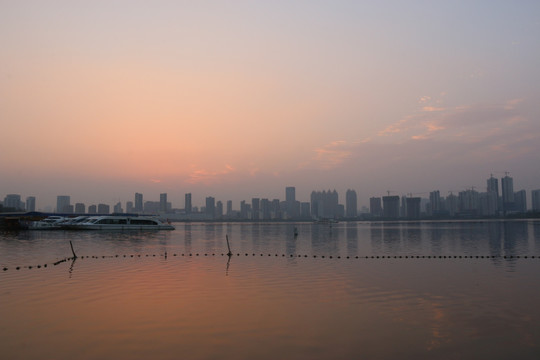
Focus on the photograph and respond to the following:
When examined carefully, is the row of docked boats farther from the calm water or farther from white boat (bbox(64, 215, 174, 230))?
the calm water

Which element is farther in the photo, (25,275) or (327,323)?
(25,275)

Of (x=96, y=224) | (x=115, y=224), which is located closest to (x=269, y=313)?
(x=96, y=224)

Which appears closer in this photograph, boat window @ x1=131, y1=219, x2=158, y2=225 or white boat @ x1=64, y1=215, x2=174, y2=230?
white boat @ x1=64, y1=215, x2=174, y2=230

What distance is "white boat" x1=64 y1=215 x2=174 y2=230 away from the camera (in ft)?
375

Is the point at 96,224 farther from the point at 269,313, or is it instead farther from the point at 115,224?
the point at 269,313

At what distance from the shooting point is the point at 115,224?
118625mm

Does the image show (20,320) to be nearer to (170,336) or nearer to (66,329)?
(66,329)

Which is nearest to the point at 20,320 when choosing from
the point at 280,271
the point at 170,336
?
the point at 170,336

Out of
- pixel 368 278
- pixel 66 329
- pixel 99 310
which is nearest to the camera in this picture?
pixel 66 329

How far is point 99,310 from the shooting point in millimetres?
21062

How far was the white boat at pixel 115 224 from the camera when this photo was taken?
114 m

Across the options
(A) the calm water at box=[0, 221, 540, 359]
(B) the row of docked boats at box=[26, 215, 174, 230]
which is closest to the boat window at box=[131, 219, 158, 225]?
(B) the row of docked boats at box=[26, 215, 174, 230]

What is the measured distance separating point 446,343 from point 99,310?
1503 cm

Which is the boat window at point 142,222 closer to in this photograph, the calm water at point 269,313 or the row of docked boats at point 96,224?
the row of docked boats at point 96,224
